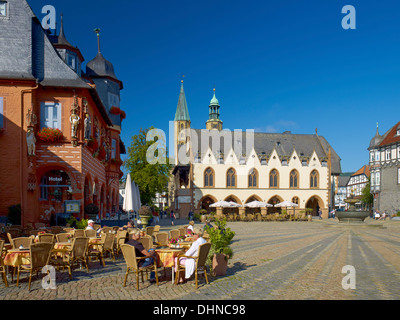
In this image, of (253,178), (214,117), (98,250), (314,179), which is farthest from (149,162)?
(214,117)

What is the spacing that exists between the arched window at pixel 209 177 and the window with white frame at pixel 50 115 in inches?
1383

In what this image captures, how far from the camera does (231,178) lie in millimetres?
56406

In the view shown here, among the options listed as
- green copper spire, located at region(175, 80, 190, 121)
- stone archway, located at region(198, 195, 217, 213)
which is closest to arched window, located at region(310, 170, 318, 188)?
stone archway, located at region(198, 195, 217, 213)

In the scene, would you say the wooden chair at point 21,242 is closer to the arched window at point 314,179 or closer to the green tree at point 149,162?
the green tree at point 149,162

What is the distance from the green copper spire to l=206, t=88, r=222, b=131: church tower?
864 centimetres

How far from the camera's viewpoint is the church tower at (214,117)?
356 ft

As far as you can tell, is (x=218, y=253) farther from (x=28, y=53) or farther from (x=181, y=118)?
(x=181, y=118)

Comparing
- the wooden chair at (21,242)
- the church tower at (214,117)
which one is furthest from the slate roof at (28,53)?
the church tower at (214,117)

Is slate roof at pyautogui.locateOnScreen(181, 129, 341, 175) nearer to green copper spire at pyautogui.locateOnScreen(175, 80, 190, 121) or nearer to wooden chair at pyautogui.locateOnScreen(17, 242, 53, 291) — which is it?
wooden chair at pyautogui.locateOnScreen(17, 242, 53, 291)

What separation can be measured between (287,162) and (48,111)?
43168mm

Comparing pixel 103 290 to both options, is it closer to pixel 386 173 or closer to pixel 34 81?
pixel 34 81

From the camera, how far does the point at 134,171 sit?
4453cm

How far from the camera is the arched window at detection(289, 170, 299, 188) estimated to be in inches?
2298
